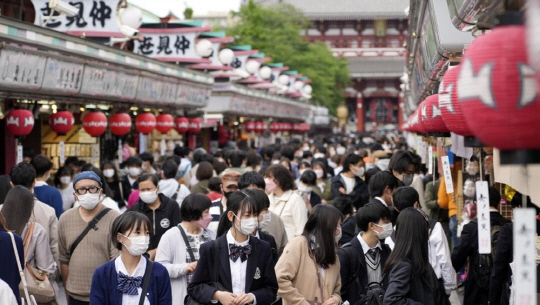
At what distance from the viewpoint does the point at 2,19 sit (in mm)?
11430

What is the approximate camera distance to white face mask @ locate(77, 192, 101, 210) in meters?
7.36

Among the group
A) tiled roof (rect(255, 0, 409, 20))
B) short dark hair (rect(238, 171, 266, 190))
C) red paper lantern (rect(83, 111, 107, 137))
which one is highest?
tiled roof (rect(255, 0, 409, 20))

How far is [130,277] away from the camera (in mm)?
5621

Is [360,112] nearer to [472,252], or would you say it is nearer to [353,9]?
[353,9]

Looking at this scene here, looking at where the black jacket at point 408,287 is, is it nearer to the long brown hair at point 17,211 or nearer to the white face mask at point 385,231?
the white face mask at point 385,231

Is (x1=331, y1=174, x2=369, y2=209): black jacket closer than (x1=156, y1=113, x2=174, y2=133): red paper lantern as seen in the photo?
Yes

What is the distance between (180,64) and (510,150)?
2112cm

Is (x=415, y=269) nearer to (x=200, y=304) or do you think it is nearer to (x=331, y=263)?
(x=331, y=263)

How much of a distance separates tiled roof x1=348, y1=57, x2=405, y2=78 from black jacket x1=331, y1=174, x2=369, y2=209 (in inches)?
2437

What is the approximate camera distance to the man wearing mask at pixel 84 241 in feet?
23.6

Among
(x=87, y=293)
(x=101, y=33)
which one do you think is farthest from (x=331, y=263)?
(x=101, y=33)

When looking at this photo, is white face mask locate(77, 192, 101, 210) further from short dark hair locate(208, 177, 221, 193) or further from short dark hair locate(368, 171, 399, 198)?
short dark hair locate(208, 177, 221, 193)

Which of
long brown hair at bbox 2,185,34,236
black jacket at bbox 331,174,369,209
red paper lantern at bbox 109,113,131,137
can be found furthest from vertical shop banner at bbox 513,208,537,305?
red paper lantern at bbox 109,113,131,137

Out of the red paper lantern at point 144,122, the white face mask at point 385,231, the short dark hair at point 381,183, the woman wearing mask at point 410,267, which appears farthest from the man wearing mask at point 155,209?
the red paper lantern at point 144,122
